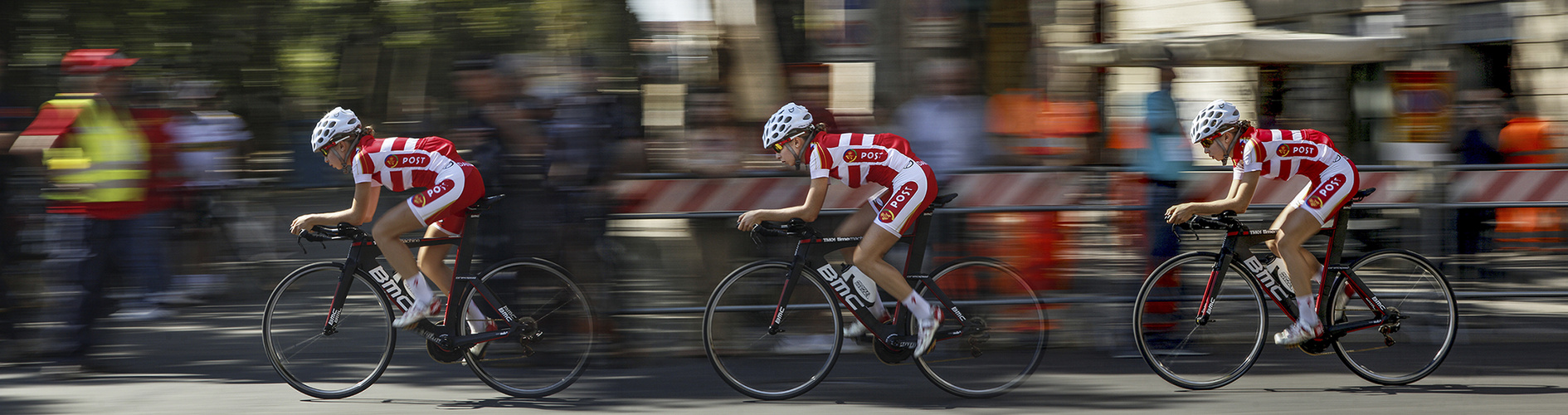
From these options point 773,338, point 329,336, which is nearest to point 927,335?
point 773,338

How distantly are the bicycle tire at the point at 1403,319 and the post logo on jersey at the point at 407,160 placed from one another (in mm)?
4650

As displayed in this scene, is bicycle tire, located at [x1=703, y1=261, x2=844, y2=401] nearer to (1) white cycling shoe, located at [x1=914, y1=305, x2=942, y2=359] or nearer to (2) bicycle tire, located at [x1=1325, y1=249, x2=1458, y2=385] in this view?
(1) white cycling shoe, located at [x1=914, y1=305, x2=942, y2=359]

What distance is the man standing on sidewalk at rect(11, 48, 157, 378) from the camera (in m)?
6.59

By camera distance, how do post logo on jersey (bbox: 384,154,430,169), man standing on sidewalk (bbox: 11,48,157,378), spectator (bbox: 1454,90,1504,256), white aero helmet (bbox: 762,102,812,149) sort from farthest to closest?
spectator (bbox: 1454,90,1504,256)
man standing on sidewalk (bbox: 11,48,157,378)
post logo on jersey (bbox: 384,154,430,169)
white aero helmet (bbox: 762,102,812,149)

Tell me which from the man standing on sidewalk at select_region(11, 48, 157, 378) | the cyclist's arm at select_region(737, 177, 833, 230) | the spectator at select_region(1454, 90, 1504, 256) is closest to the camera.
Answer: the cyclist's arm at select_region(737, 177, 833, 230)

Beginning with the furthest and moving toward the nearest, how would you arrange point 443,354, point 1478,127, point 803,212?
point 1478,127
point 443,354
point 803,212

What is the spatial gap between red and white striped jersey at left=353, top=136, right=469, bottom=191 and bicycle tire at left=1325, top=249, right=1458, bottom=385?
459 centimetres

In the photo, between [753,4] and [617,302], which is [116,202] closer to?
[617,302]

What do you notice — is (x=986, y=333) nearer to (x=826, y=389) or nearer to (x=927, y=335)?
(x=927, y=335)

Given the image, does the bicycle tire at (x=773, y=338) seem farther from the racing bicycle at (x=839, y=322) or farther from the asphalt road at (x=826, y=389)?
the asphalt road at (x=826, y=389)

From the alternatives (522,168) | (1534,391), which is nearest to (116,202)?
(522,168)

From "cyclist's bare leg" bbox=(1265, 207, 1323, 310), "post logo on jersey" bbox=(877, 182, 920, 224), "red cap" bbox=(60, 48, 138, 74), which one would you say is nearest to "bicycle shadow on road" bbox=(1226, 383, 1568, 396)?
"cyclist's bare leg" bbox=(1265, 207, 1323, 310)

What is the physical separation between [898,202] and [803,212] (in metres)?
0.47

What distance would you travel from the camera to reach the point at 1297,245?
593cm
